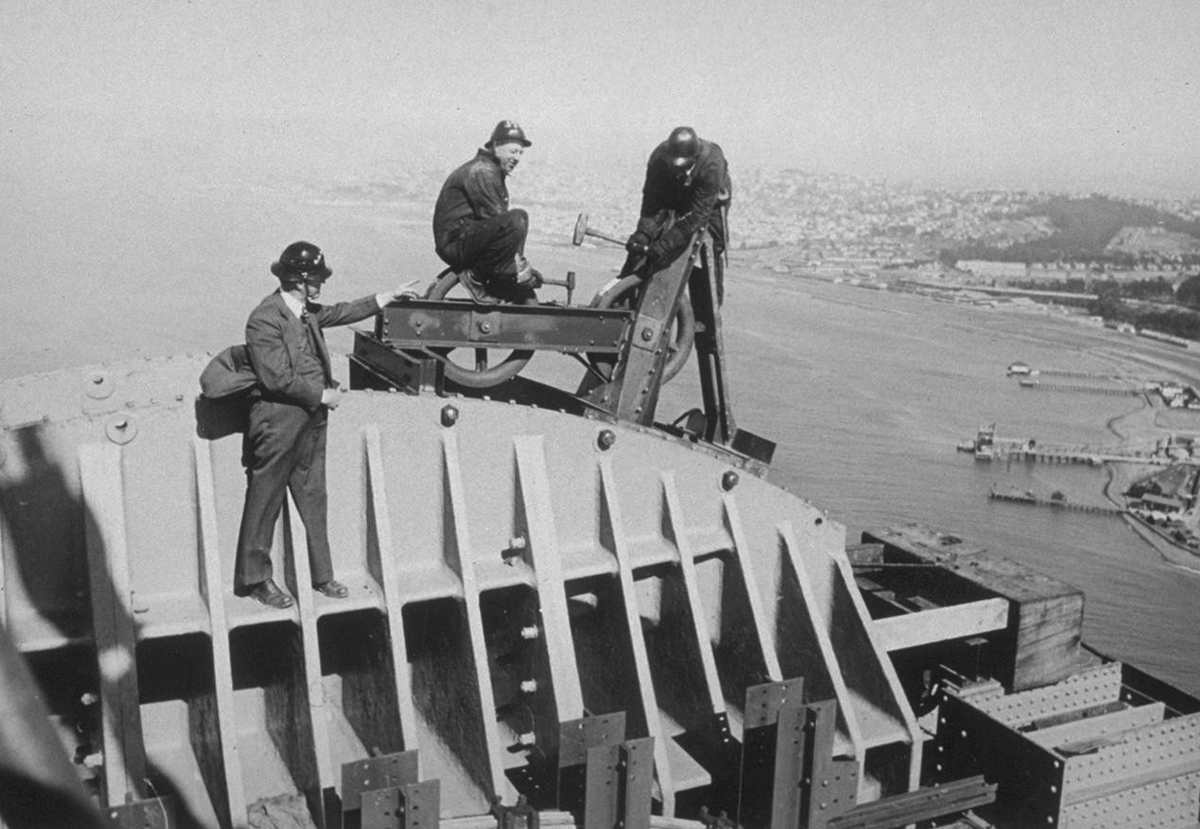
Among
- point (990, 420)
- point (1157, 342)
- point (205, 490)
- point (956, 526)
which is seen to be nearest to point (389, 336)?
point (205, 490)

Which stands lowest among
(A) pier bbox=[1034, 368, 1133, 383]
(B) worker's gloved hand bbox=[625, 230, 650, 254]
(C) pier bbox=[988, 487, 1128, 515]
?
(C) pier bbox=[988, 487, 1128, 515]

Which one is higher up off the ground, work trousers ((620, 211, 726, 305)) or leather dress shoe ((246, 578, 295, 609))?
work trousers ((620, 211, 726, 305))

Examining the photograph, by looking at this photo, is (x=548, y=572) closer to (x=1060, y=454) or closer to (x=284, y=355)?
(x=284, y=355)

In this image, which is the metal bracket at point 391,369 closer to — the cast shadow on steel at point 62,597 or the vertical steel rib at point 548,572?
the vertical steel rib at point 548,572

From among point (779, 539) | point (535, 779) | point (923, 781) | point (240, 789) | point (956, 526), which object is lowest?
point (956, 526)

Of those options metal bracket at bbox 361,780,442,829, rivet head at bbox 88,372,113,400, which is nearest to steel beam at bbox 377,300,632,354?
rivet head at bbox 88,372,113,400

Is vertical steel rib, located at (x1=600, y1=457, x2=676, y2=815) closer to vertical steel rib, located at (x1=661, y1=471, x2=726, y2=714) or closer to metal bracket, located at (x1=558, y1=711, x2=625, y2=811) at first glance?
vertical steel rib, located at (x1=661, y1=471, x2=726, y2=714)

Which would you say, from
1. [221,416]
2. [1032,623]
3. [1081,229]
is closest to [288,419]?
[221,416]

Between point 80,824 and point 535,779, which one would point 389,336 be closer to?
point 535,779
